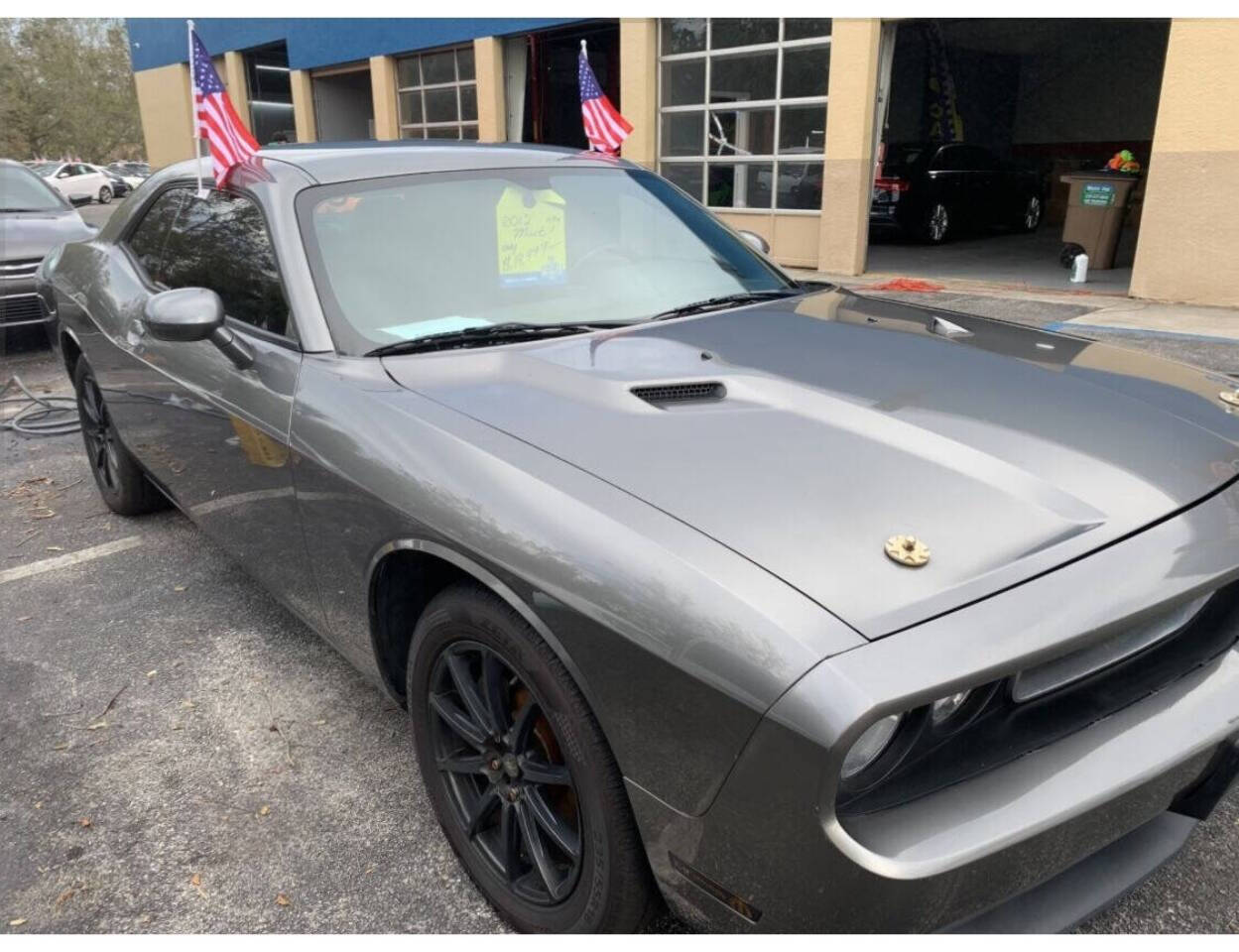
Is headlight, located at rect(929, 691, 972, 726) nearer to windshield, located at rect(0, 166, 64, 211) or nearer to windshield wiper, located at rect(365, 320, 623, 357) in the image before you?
windshield wiper, located at rect(365, 320, 623, 357)

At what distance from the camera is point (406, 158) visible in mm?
2961

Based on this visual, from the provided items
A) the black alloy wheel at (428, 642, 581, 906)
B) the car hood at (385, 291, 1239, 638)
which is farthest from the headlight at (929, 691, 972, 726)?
the black alloy wheel at (428, 642, 581, 906)

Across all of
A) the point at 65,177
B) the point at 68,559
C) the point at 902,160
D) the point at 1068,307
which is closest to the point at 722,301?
the point at 68,559

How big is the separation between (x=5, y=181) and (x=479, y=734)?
9180mm

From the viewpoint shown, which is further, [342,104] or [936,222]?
[342,104]

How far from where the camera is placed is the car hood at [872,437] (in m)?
1.55

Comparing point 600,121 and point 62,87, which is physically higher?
point 62,87

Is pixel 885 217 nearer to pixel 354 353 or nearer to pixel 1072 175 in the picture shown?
pixel 1072 175

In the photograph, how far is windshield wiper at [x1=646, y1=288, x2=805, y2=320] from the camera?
2736 millimetres

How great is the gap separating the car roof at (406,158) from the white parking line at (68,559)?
191 cm

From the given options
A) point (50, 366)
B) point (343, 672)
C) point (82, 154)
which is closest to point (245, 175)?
point (343, 672)

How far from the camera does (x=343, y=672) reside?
3062mm

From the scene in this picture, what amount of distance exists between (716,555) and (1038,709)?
619 mm

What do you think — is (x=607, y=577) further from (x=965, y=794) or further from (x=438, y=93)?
(x=438, y=93)
